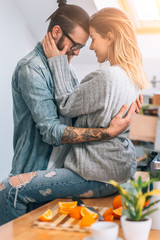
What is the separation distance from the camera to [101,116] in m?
1.74

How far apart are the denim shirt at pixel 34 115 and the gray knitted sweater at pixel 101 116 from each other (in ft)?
0.27

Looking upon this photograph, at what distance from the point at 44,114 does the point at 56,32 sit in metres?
0.49

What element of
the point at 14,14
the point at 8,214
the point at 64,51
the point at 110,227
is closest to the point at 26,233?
the point at 110,227

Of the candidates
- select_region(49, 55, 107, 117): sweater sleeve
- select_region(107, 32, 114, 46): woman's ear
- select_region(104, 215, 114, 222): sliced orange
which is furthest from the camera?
select_region(107, 32, 114, 46): woman's ear

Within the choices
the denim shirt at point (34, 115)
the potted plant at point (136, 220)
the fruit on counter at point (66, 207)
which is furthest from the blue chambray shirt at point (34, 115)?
the potted plant at point (136, 220)

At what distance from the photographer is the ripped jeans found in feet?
5.69

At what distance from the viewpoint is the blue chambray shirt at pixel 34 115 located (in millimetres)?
1801

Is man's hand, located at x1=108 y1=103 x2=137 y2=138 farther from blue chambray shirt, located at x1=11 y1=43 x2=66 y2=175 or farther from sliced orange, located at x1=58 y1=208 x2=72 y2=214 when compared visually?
sliced orange, located at x1=58 y1=208 x2=72 y2=214

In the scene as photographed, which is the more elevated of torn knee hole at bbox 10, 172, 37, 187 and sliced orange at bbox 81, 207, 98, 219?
torn knee hole at bbox 10, 172, 37, 187

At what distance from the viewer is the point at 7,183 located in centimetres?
178

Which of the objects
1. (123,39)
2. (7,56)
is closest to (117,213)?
(123,39)

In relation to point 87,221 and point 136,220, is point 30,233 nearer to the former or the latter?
point 87,221

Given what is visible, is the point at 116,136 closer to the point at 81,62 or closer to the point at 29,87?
the point at 29,87

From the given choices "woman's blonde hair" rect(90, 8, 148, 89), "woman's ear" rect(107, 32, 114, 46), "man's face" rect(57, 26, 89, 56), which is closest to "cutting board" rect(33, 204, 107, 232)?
"woman's blonde hair" rect(90, 8, 148, 89)
